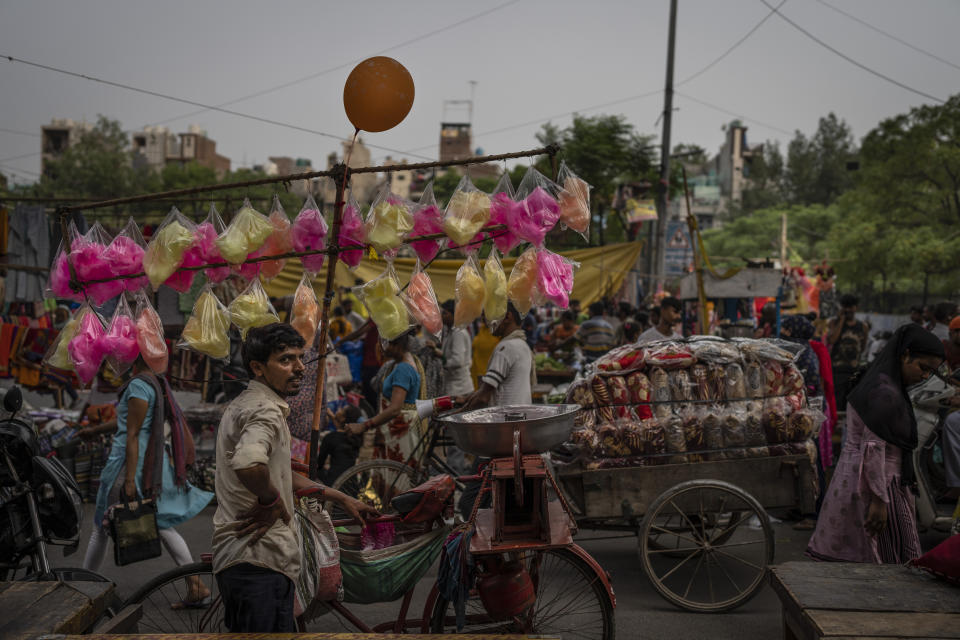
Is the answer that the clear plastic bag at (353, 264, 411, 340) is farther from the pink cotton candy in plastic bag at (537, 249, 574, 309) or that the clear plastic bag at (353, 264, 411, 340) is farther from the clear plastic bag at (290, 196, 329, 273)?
the pink cotton candy in plastic bag at (537, 249, 574, 309)

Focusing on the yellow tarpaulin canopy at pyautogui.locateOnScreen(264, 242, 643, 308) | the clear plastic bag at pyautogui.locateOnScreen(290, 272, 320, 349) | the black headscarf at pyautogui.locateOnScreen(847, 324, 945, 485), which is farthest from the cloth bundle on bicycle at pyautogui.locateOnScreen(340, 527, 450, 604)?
the yellow tarpaulin canopy at pyautogui.locateOnScreen(264, 242, 643, 308)

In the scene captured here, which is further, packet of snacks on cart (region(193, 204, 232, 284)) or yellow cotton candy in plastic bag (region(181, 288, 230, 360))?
packet of snacks on cart (region(193, 204, 232, 284))

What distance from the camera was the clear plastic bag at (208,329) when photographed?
156 inches

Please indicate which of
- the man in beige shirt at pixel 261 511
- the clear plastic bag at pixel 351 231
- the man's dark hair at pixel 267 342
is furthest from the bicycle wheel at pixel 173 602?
the clear plastic bag at pixel 351 231

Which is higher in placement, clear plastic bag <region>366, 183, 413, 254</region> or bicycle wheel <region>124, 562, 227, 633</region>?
clear plastic bag <region>366, 183, 413, 254</region>

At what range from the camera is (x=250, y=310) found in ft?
13.2

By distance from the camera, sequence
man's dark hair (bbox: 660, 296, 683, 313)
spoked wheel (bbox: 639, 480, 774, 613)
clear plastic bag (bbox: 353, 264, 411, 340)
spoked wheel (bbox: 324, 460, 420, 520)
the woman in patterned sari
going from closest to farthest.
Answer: clear plastic bag (bbox: 353, 264, 411, 340) < spoked wheel (bbox: 639, 480, 774, 613) < spoked wheel (bbox: 324, 460, 420, 520) < the woman in patterned sari < man's dark hair (bbox: 660, 296, 683, 313)

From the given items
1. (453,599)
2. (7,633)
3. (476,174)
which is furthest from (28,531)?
(476,174)

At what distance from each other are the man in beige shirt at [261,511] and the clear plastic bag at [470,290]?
1.31m

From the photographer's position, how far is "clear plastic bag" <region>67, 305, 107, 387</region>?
13.0 ft

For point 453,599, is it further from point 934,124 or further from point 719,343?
point 934,124

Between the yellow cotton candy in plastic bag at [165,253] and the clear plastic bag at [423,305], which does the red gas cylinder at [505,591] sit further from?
the yellow cotton candy in plastic bag at [165,253]

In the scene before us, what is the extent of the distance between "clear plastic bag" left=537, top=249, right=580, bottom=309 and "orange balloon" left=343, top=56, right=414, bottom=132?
3.73 feet

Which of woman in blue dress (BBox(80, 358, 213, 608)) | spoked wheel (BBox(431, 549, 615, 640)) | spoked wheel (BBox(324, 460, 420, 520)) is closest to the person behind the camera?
spoked wheel (BBox(431, 549, 615, 640))
